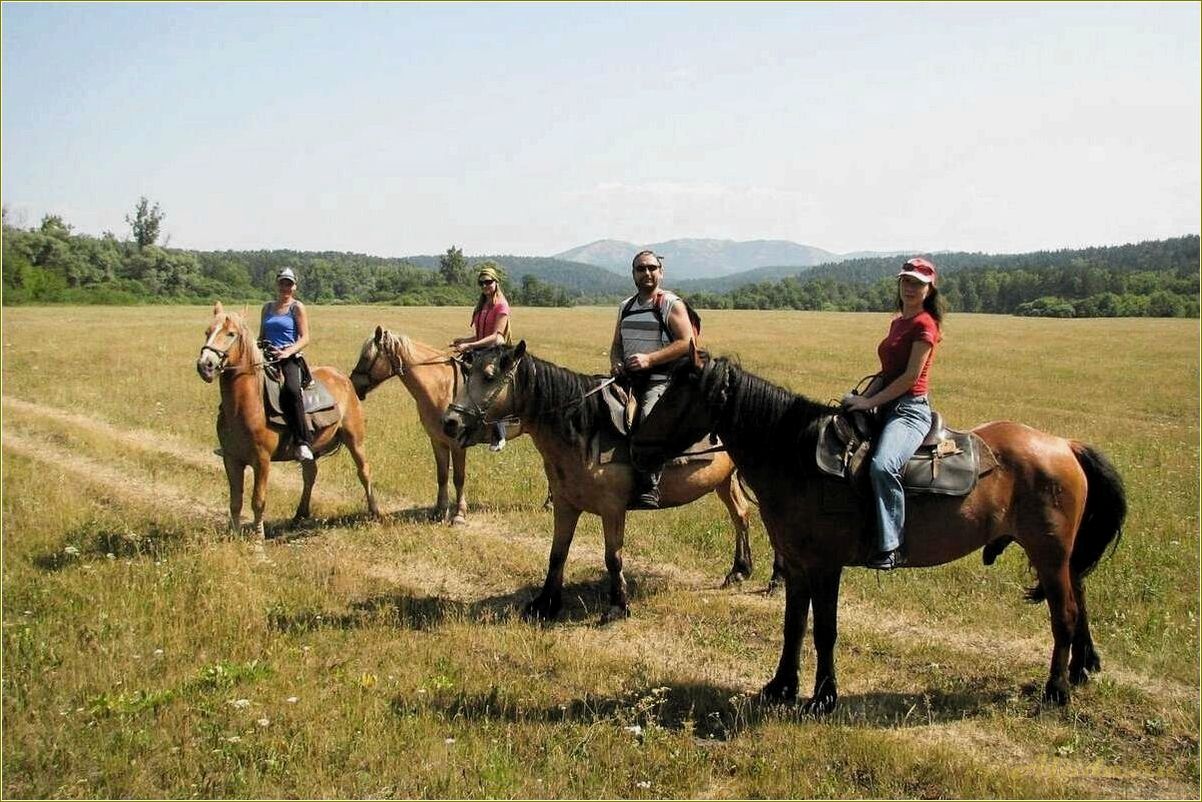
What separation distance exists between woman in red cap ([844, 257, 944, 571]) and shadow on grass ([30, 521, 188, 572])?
7.94 meters

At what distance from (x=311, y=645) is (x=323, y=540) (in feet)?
11.8

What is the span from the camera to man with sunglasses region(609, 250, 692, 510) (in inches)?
292

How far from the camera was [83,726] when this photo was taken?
550cm

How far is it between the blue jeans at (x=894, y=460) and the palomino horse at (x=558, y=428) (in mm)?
2583

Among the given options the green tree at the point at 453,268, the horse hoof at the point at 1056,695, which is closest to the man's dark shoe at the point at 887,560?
the horse hoof at the point at 1056,695

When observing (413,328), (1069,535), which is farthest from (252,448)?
(413,328)

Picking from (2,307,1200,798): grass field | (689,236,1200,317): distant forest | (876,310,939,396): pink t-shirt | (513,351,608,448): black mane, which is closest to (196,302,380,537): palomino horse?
(2,307,1200,798): grass field

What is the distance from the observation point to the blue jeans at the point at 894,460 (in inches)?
230

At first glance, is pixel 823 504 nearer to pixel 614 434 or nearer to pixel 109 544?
pixel 614 434

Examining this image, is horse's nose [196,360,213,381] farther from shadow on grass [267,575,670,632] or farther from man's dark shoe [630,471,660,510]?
man's dark shoe [630,471,660,510]

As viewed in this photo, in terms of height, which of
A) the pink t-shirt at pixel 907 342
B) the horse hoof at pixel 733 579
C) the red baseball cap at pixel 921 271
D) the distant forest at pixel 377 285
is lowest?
the horse hoof at pixel 733 579

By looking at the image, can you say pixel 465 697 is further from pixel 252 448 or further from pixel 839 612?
pixel 252 448

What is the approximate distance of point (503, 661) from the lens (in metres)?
6.93

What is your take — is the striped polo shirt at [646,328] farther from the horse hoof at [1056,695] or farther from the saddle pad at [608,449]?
the horse hoof at [1056,695]
